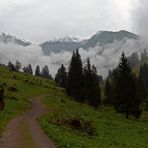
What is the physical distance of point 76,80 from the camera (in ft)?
319

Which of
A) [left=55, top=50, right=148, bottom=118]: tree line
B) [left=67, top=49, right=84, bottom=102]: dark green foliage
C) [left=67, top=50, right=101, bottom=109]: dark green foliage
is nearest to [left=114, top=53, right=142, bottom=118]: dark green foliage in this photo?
[left=55, top=50, right=148, bottom=118]: tree line

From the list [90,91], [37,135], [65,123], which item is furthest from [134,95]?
[37,135]

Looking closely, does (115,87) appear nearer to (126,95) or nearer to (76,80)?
(76,80)

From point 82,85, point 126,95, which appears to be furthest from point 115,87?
point 126,95

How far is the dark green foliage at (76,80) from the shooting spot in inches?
3755

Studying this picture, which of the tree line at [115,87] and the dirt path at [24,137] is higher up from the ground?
the tree line at [115,87]

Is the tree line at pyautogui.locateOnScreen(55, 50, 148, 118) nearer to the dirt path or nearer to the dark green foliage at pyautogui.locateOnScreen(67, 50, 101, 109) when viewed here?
the dark green foliage at pyautogui.locateOnScreen(67, 50, 101, 109)

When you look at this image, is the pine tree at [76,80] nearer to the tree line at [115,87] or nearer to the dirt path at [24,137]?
the tree line at [115,87]

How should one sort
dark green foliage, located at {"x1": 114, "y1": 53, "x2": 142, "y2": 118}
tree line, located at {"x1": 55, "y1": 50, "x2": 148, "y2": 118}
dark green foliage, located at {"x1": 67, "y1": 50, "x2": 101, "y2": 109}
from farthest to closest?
dark green foliage, located at {"x1": 67, "y1": 50, "x2": 101, "y2": 109} → tree line, located at {"x1": 55, "y1": 50, "x2": 148, "y2": 118} → dark green foliage, located at {"x1": 114, "y1": 53, "x2": 142, "y2": 118}

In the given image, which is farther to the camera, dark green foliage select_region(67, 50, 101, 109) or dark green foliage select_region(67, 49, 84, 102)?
dark green foliage select_region(67, 49, 84, 102)

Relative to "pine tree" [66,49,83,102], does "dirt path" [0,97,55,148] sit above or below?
below

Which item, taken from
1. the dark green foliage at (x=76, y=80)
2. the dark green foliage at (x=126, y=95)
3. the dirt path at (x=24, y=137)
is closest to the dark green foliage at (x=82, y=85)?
the dark green foliage at (x=76, y=80)

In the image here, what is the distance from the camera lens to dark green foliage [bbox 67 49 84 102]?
95375 mm

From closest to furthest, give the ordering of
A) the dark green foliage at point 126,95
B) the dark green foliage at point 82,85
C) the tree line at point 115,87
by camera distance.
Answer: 1. the dark green foliage at point 126,95
2. the tree line at point 115,87
3. the dark green foliage at point 82,85
